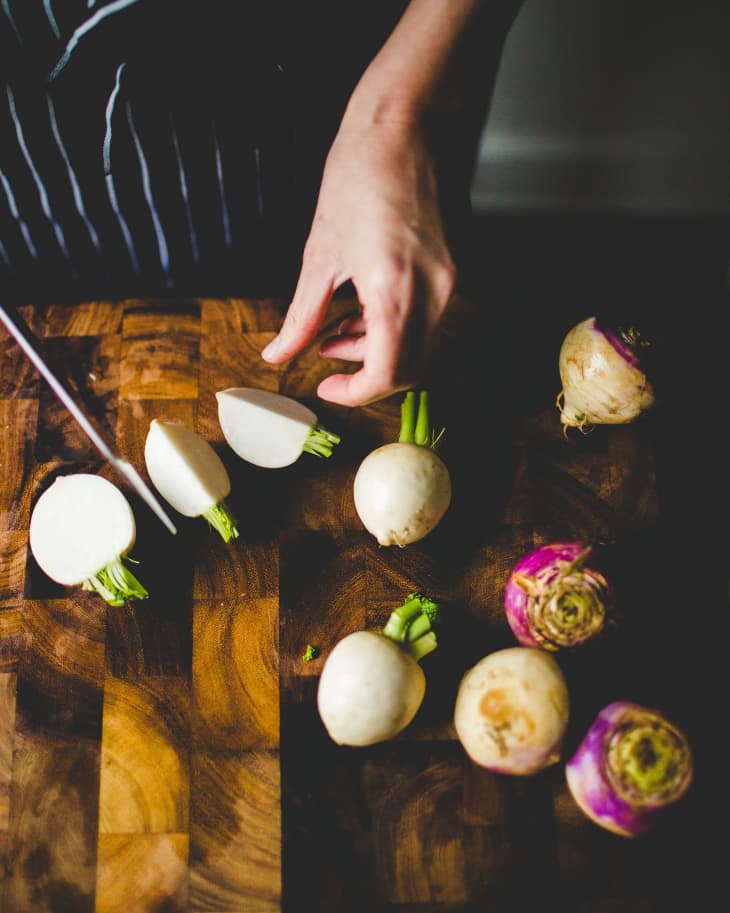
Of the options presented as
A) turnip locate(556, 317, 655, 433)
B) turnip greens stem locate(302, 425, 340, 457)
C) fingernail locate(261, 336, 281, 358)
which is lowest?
turnip greens stem locate(302, 425, 340, 457)

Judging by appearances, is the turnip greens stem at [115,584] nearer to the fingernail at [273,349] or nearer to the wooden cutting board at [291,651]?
the wooden cutting board at [291,651]

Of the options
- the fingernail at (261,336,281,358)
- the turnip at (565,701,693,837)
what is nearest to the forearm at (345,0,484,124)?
the fingernail at (261,336,281,358)

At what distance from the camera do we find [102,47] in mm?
1006

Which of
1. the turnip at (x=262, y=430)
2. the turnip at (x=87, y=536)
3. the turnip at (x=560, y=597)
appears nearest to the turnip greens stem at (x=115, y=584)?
the turnip at (x=87, y=536)

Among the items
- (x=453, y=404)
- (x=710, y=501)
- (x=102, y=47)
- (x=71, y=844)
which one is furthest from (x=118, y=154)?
(x=710, y=501)

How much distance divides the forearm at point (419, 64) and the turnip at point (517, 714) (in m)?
0.83

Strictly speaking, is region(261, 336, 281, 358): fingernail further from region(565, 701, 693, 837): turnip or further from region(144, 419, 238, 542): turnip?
region(565, 701, 693, 837): turnip

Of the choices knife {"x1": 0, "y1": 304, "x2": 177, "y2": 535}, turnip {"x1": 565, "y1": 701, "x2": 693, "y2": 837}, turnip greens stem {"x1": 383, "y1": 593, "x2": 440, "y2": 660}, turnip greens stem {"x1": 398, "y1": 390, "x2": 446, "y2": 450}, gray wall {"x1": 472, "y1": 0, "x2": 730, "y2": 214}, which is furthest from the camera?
gray wall {"x1": 472, "y1": 0, "x2": 730, "y2": 214}

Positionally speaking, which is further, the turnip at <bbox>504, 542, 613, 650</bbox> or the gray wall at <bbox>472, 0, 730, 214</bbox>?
the gray wall at <bbox>472, 0, 730, 214</bbox>

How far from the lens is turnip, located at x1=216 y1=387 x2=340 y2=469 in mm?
1309

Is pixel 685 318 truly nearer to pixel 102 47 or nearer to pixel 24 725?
pixel 102 47

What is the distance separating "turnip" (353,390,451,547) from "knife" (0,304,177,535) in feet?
1.12

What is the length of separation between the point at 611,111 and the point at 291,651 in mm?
1419

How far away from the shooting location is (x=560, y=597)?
1.14m
